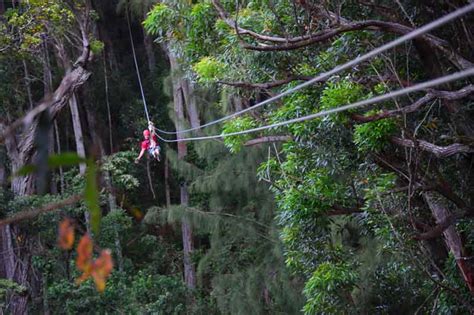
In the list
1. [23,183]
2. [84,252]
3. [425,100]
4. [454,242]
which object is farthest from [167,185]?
[84,252]

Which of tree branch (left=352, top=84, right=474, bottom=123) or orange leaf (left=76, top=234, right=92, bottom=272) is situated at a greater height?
tree branch (left=352, top=84, right=474, bottom=123)

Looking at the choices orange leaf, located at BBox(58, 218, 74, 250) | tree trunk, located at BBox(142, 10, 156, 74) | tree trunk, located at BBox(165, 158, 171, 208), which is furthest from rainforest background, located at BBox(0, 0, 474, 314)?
tree trunk, located at BBox(142, 10, 156, 74)

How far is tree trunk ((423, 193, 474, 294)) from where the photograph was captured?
6.09m

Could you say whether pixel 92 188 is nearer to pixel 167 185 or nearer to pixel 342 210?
pixel 342 210

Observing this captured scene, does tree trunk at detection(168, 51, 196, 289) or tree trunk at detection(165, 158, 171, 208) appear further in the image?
tree trunk at detection(165, 158, 171, 208)

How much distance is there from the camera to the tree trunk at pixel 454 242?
6.09m

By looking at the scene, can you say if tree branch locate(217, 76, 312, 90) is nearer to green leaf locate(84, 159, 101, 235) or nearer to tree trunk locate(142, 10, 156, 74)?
green leaf locate(84, 159, 101, 235)

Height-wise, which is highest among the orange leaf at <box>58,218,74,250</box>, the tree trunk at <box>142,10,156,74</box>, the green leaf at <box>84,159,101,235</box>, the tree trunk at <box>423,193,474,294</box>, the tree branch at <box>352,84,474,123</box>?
the tree trunk at <box>142,10,156,74</box>

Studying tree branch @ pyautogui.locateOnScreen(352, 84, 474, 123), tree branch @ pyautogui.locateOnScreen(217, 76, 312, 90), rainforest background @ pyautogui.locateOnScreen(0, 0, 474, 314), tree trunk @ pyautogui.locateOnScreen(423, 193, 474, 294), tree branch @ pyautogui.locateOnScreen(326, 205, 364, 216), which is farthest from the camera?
tree branch @ pyautogui.locateOnScreen(326, 205, 364, 216)

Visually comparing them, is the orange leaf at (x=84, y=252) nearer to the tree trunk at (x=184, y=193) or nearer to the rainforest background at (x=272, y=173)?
the rainforest background at (x=272, y=173)

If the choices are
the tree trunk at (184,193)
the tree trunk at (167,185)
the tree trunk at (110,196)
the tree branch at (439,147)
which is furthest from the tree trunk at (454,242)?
the tree trunk at (167,185)

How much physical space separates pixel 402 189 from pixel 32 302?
6235 millimetres

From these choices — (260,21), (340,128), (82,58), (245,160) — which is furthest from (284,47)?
(245,160)

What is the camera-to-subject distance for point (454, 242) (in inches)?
252
